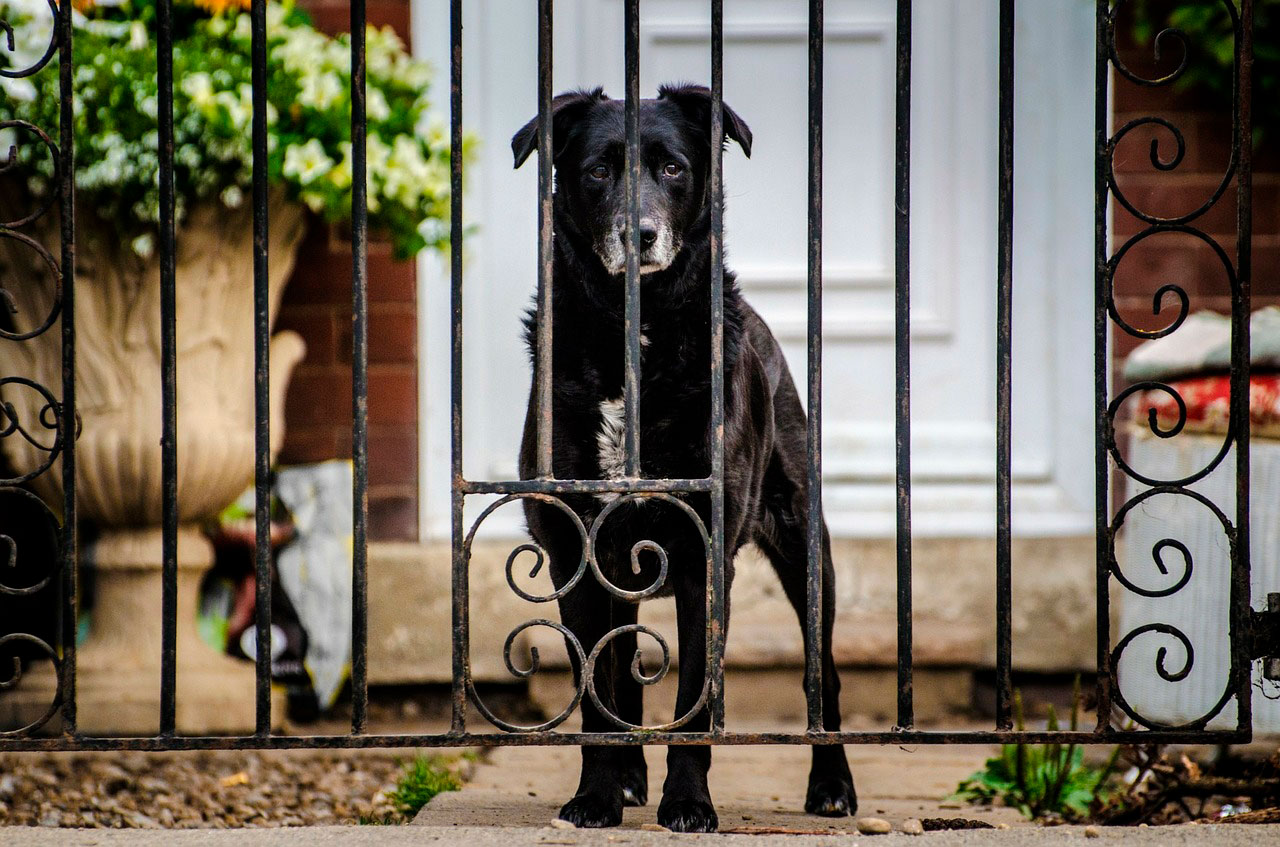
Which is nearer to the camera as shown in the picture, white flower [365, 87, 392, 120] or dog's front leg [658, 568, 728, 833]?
dog's front leg [658, 568, 728, 833]

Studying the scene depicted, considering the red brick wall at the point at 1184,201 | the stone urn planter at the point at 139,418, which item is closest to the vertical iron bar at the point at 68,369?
the stone urn planter at the point at 139,418

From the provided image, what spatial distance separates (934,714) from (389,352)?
198 cm

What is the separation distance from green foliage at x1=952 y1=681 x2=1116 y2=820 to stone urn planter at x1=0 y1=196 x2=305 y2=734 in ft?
6.35

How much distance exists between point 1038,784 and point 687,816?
983mm

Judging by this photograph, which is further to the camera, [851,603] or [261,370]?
[851,603]

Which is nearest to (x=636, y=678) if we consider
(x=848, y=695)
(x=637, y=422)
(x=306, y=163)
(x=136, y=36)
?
(x=637, y=422)

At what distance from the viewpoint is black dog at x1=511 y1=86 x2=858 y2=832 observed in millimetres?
2025

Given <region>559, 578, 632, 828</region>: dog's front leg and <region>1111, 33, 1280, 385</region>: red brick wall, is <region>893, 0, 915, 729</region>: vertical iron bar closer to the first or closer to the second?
<region>559, 578, 632, 828</region>: dog's front leg

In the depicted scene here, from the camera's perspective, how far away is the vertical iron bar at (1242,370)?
1837mm

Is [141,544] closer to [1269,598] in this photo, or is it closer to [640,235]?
[640,235]

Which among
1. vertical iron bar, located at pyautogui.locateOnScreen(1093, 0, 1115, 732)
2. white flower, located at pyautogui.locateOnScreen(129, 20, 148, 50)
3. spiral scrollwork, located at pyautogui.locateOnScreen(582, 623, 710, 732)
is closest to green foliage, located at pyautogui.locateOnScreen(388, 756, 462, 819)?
spiral scrollwork, located at pyautogui.locateOnScreen(582, 623, 710, 732)

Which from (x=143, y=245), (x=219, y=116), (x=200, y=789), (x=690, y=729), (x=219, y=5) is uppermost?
(x=219, y=5)

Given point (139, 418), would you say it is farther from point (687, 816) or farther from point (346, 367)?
point (687, 816)

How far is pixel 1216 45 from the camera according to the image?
134 inches
